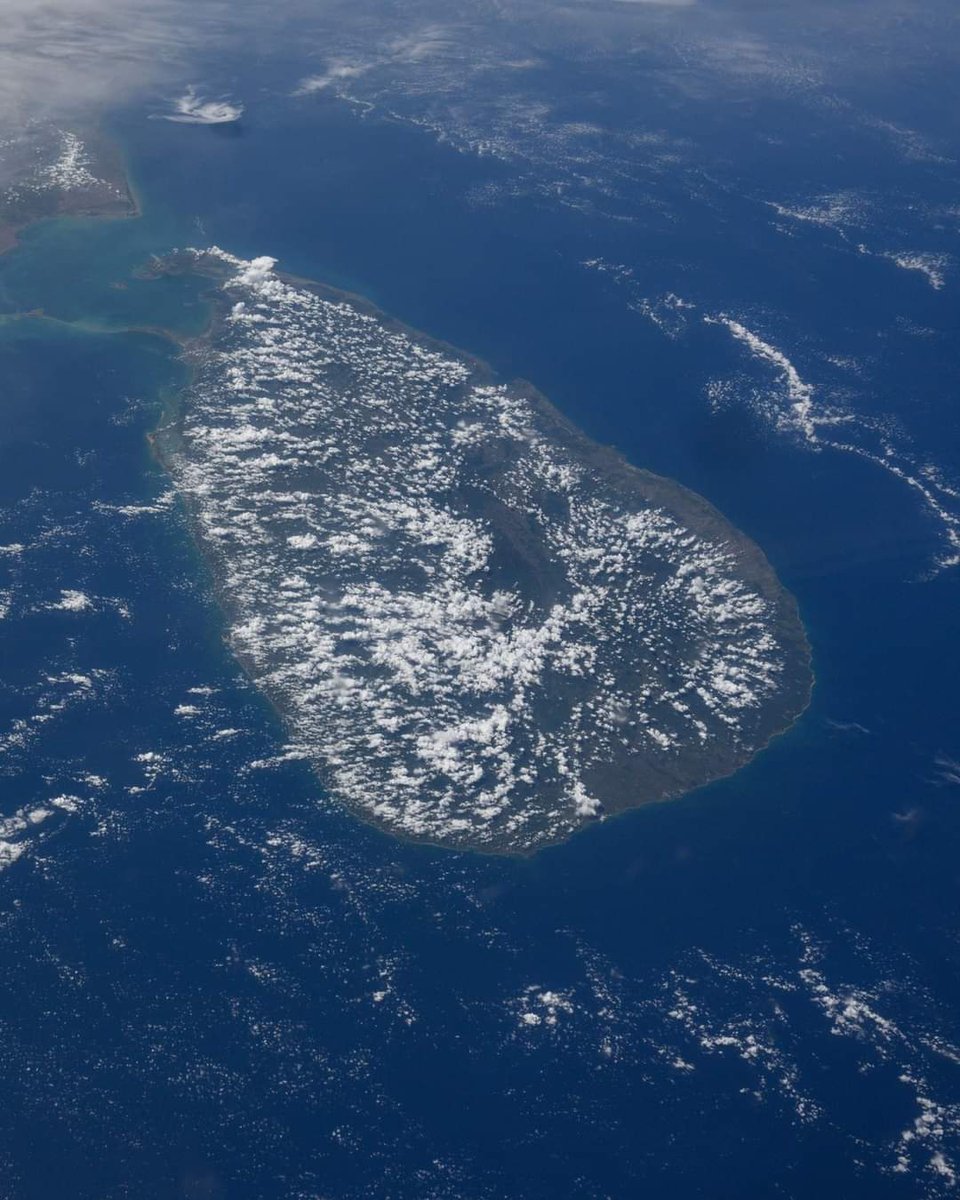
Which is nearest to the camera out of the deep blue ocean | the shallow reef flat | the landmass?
the deep blue ocean

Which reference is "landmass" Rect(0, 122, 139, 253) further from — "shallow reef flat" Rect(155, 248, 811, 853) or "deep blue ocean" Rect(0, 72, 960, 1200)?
"shallow reef flat" Rect(155, 248, 811, 853)

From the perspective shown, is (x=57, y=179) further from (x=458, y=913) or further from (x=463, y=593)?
(x=458, y=913)

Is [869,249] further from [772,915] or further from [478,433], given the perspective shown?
[772,915]

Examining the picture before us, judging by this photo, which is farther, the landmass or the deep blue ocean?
the landmass

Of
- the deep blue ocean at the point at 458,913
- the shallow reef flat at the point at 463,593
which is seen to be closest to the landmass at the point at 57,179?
the deep blue ocean at the point at 458,913


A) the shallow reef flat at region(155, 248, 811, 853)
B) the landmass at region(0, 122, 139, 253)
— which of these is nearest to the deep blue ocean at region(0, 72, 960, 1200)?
the shallow reef flat at region(155, 248, 811, 853)
